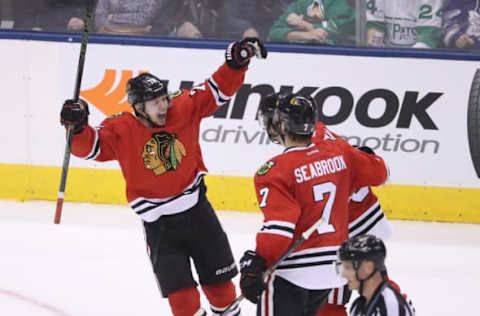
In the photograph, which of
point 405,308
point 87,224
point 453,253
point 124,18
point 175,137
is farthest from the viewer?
point 124,18

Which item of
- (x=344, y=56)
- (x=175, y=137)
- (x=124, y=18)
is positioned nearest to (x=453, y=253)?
(x=344, y=56)

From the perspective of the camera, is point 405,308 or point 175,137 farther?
point 175,137

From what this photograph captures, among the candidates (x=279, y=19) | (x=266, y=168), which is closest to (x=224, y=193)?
(x=279, y=19)

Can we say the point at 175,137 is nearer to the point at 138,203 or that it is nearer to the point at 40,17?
the point at 138,203

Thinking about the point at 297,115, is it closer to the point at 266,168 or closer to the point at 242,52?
the point at 266,168

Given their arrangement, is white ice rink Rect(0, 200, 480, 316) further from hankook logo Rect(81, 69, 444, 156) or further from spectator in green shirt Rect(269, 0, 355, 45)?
spectator in green shirt Rect(269, 0, 355, 45)

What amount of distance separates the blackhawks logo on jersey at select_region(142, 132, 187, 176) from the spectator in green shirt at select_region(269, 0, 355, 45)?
2611mm

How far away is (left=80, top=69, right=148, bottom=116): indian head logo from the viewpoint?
5289 mm

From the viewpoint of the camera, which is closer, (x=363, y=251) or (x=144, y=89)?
(x=363, y=251)

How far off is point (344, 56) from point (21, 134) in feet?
8.67

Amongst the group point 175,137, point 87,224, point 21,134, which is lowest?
point 87,224

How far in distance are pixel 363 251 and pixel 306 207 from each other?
0.34 metres

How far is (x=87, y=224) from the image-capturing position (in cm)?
505

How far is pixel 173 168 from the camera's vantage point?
2850mm
